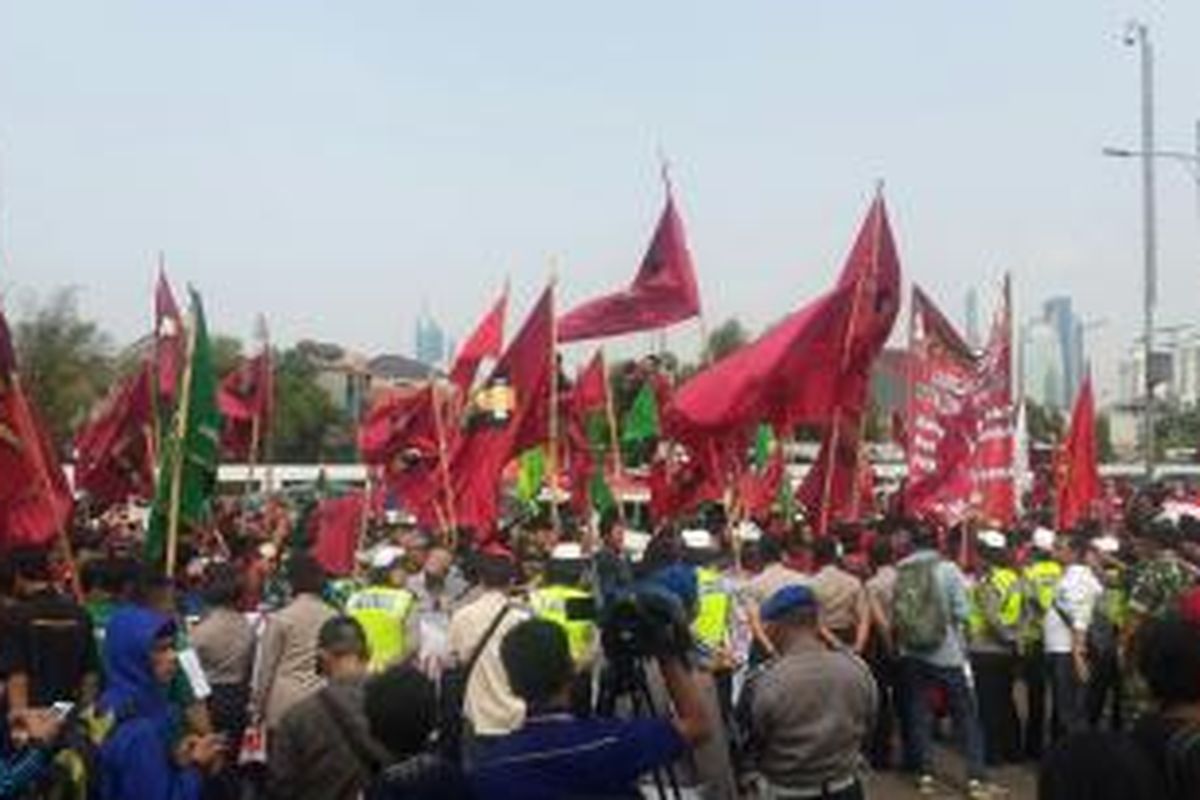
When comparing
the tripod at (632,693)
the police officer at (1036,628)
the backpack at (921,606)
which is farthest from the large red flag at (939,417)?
the tripod at (632,693)

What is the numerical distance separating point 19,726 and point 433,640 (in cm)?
417

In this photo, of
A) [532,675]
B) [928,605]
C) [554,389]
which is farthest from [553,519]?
[532,675]

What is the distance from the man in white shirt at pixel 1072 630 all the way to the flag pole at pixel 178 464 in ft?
18.2

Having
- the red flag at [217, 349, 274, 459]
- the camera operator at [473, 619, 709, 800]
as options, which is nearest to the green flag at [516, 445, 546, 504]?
the red flag at [217, 349, 274, 459]

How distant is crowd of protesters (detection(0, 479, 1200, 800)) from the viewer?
4.85 metres

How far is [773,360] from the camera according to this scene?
1297 cm

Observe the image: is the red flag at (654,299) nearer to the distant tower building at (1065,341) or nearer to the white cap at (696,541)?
the white cap at (696,541)

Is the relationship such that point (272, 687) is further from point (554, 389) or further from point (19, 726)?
point (554, 389)

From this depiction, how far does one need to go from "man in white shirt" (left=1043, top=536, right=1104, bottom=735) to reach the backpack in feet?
3.41

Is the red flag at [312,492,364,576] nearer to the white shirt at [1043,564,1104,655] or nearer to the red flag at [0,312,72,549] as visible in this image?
the red flag at [0,312,72,549]

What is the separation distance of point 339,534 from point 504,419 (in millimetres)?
1686

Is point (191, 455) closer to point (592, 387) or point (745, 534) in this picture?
point (745, 534)

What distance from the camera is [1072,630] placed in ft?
41.2

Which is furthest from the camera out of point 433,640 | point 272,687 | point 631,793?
point 433,640
